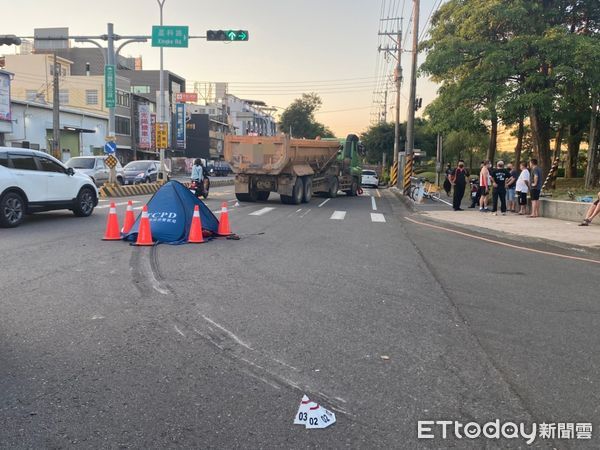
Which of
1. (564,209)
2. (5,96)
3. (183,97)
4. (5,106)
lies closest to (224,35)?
(564,209)

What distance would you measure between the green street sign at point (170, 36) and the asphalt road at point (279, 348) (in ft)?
53.9

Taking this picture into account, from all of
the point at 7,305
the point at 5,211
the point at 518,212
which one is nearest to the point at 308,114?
the point at 518,212

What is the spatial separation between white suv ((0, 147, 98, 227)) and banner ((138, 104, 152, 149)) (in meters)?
48.0

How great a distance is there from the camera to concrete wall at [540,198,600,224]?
15037 millimetres

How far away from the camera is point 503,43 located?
20312 mm

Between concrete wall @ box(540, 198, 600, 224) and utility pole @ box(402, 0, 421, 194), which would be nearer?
concrete wall @ box(540, 198, 600, 224)

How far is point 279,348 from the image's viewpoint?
4.66 metres

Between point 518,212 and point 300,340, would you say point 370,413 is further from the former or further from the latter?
point 518,212

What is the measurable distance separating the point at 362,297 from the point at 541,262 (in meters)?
4.36

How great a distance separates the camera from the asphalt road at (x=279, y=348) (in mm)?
3361

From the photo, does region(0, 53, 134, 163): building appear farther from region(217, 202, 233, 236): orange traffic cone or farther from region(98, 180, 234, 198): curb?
region(217, 202, 233, 236): orange traffic cone

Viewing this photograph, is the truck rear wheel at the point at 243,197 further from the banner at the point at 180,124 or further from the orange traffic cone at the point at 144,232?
the banner at the point at 180,124

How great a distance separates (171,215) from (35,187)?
4226 mm

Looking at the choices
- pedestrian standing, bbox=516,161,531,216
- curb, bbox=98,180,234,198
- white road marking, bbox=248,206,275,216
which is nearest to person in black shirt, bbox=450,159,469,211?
pedestrian standing, bbox=516,161,531,216
